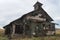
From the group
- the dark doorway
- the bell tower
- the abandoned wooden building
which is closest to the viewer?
the abandoned wooden building

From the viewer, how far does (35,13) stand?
33.6 metres

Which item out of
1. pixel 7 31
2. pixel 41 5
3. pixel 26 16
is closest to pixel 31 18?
pixel 26 16

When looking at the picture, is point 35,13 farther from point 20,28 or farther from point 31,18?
point 20,28

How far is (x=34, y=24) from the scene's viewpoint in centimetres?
3306

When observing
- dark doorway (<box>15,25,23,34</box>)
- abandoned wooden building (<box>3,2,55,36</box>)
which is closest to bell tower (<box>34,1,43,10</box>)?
abandoned wooden building (<box>3,2,55,36</box>)

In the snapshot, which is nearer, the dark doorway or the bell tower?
the dark doorway

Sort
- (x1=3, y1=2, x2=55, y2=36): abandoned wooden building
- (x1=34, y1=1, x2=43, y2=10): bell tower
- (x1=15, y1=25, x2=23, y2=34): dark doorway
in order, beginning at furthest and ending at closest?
(x1=34, y1=1, x2=43, y2=10): bell tower < (x1=15, y1=25, x2=23, y2=34): dark doorway < (x1=3, y1=2, x2=55, y2=36): abandoned wooden building

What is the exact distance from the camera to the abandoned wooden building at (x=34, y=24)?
32156mm

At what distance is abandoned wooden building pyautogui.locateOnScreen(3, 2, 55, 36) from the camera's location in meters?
32.2

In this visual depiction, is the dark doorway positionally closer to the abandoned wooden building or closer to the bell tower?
the abandoned wooden building

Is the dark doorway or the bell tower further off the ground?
the bell tower

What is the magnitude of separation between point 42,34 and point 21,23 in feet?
14.2

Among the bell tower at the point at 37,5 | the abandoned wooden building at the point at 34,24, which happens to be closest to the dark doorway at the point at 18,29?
the abandoned wooden building at the point at 34,24

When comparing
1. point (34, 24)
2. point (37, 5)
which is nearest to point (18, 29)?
point (34, 24)
